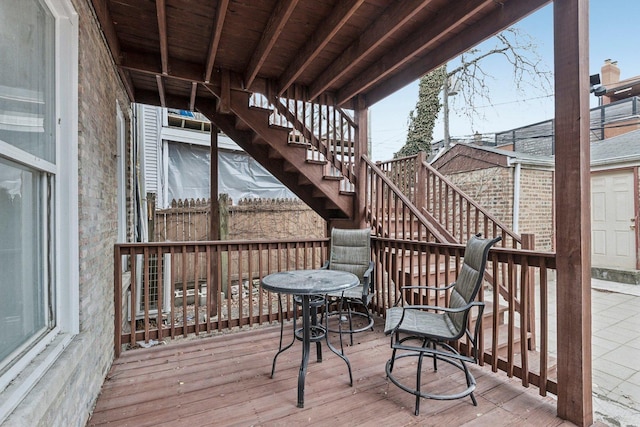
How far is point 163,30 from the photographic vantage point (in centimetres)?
259

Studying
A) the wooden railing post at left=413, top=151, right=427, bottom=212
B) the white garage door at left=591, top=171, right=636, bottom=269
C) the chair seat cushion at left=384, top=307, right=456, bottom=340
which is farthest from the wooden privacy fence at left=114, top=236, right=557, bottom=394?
the white garage door at left=591, top=171, right=636, bottom=269

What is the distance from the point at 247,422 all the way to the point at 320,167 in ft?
9.81

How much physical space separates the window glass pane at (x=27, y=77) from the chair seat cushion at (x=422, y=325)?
2167mm

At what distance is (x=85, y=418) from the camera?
6.28 ft

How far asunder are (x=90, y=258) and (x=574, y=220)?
3.10 meters

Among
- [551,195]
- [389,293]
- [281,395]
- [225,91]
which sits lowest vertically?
[281,395]

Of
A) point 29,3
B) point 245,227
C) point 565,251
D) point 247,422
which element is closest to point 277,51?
point 29,3

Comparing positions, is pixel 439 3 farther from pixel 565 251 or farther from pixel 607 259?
pixel 607 259

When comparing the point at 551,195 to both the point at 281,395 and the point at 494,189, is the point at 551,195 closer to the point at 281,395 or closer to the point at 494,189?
the point at 494,189

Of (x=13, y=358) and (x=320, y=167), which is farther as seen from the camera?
(x=320, y=167)

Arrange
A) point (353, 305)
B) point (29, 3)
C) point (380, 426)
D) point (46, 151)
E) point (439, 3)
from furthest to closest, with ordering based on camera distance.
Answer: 1. point (353, 305)
2. point (439, 3)
3. point (380, 426)
4. point (46, 151)
5. point (29, 3)

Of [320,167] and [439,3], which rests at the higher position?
[439,3]

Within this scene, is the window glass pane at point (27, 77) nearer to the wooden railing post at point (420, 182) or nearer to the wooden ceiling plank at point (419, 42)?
the wooden ceiling plank at point (419, 42)

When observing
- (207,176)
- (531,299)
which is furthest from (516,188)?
(207,176)
